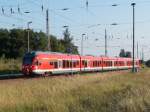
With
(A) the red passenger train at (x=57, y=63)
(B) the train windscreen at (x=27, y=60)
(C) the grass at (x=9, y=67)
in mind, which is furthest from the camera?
(C) the grass at (x=9, y=67)

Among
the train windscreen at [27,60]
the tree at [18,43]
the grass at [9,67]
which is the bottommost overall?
the grass at [9,67]

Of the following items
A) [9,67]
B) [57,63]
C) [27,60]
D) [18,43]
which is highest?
[18,43]

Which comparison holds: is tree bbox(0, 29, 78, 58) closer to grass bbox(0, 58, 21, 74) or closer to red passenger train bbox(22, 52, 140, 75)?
grass bbox(0, 58, 21, 74)

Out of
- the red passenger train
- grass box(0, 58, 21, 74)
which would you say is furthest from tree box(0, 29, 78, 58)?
the red passenger train

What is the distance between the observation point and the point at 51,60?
46.1 metres

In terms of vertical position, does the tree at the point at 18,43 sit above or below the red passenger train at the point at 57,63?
above

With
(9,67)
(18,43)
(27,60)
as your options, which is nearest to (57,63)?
(27,60)

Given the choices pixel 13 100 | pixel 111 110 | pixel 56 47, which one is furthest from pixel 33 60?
pixel 56 47

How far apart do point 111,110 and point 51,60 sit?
103ft

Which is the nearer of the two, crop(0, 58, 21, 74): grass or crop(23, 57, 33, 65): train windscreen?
crop(23, 57, 33, 65): train windscreen

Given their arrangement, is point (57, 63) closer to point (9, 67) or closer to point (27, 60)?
point (27, 60)

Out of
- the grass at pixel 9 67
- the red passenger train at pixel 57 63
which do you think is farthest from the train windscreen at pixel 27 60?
the grass at pixel 9 67

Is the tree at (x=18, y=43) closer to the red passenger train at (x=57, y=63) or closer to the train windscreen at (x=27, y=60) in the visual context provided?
the red passenger train at (x=57, y=63)

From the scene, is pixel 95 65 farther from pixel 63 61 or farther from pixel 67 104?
pixel 67 104
